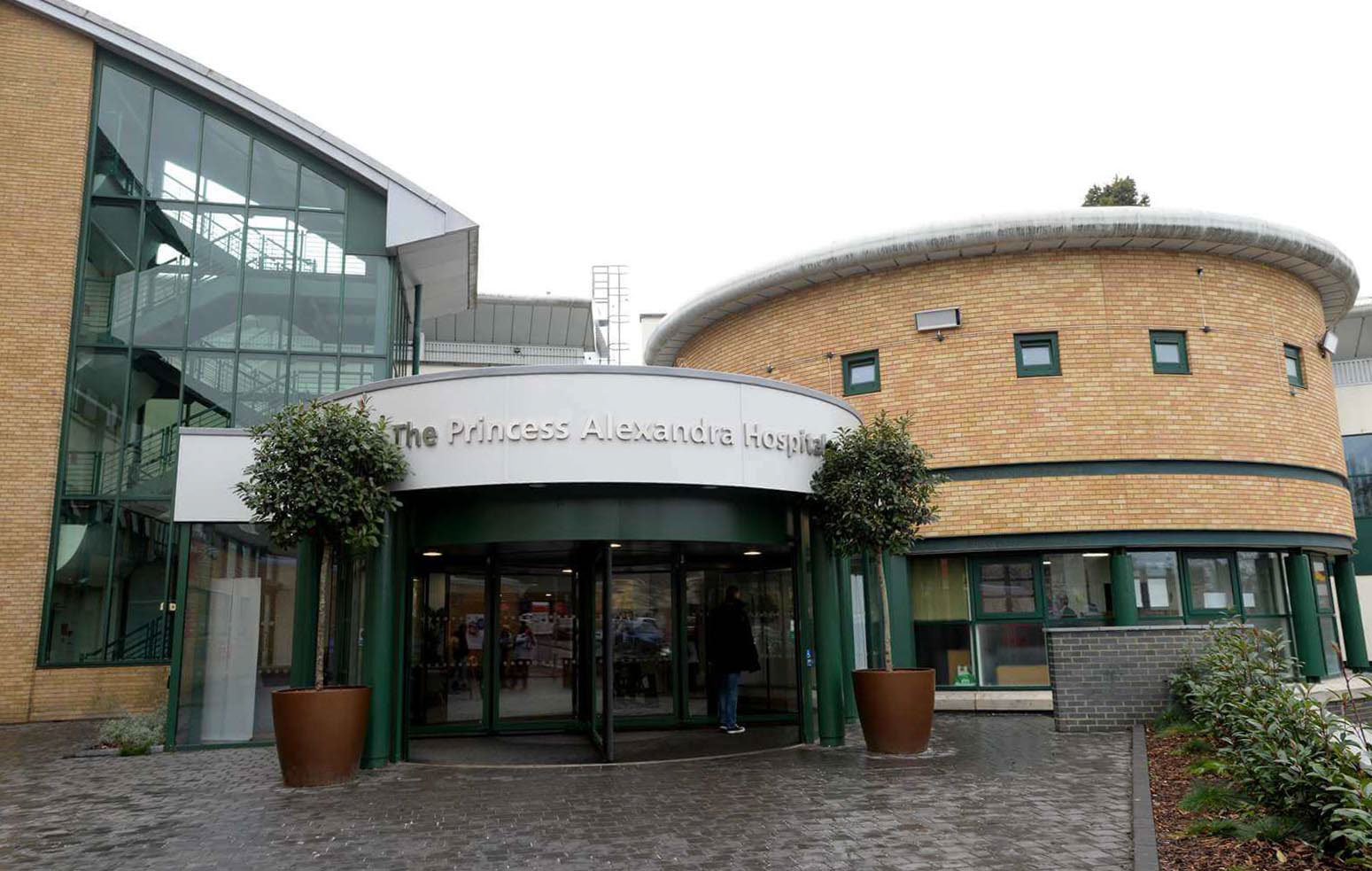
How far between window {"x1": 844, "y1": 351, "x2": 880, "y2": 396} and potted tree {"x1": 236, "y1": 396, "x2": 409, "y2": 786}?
346 inches

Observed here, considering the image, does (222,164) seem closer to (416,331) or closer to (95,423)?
(416,331)

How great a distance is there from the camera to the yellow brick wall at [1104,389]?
1549 cm

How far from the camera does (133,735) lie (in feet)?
38.1

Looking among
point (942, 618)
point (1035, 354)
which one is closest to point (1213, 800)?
point (942, 618)

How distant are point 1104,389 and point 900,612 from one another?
4570mm

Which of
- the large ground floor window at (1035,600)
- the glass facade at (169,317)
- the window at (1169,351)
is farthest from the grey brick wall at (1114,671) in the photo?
the glass facade at (169,317)

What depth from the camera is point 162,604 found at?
52.4 feet

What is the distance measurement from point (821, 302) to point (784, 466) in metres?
7.07

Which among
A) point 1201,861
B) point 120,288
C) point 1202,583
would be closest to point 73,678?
point 120,288

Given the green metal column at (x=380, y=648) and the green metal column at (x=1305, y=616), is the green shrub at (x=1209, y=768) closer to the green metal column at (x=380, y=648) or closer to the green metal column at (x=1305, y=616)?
the green metal column at (x=380, y=648)

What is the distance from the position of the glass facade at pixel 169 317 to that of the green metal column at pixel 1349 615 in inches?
677

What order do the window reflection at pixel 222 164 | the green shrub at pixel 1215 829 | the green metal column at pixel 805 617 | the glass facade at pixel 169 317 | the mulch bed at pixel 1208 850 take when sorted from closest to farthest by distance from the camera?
1. the mulch bed at pixel 1208 850
2. the green shrub at pixel 1215 829
3. the green metal column at pixel 805 617
4. the glass facade at pixel 169 317
5. the window reflection at pixel 222 164

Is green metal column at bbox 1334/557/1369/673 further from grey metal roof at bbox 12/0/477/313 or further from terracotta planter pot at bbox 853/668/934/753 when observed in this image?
grey metal roof at bbox 12/0/477/313

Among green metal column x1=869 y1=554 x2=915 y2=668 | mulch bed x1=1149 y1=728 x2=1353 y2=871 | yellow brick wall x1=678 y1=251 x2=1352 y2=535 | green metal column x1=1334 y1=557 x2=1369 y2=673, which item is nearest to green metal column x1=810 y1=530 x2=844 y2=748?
mulch bed x1=1149 y1=728 x2=1353 y2=871
